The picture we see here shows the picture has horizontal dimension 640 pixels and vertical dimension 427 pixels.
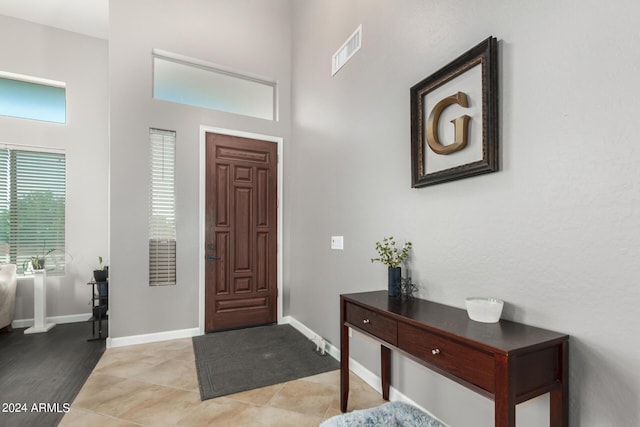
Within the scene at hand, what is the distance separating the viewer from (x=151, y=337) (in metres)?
3.27

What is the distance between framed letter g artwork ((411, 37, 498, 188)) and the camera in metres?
1.48

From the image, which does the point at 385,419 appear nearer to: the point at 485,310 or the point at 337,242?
the point at 485,310

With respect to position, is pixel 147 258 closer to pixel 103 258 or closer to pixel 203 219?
pixel 203 219

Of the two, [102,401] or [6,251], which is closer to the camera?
[102,401]

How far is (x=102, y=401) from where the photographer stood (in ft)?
7.06

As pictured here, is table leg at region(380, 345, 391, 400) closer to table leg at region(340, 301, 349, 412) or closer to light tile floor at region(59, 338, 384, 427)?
light tile floor at region(59, 338, 384, 427)

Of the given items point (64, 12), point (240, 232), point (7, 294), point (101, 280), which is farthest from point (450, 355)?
point (64, 12)

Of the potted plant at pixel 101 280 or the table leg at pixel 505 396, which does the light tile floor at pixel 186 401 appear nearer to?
the potted plant at pixel 101 280

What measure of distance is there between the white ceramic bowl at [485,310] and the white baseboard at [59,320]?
470 cm

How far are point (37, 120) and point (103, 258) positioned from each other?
1899 mm

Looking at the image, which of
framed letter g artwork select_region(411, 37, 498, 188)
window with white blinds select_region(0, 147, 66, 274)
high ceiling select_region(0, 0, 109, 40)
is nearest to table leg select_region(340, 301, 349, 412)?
framed letter g artwork select_region(411, 37, 498, 188)

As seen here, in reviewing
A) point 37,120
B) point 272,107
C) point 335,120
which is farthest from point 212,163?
point 37,120

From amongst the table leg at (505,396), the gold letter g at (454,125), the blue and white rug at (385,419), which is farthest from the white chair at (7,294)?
the table leg at (505,396)

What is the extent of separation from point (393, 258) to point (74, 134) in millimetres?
4378
